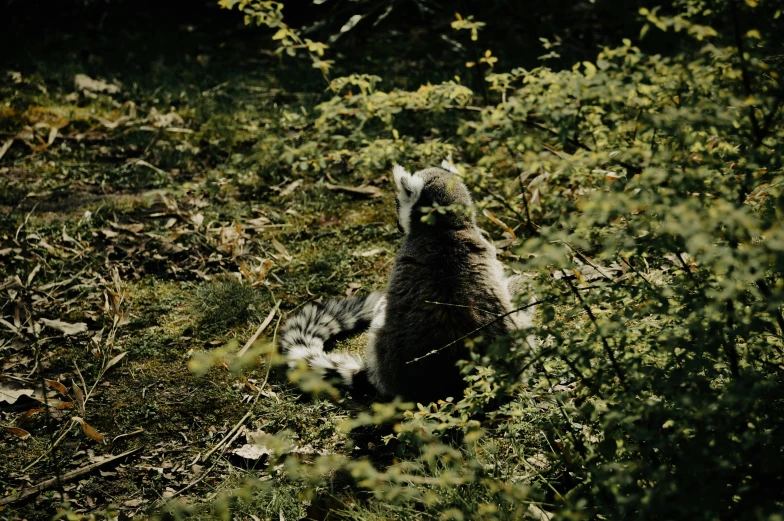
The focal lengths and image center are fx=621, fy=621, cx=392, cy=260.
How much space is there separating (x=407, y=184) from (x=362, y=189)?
6.25 feet

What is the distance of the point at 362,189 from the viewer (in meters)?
5.56

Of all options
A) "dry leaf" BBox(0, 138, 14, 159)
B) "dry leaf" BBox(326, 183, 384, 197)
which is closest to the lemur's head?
"dry leaf" BBox(326, 183, 384, 197)

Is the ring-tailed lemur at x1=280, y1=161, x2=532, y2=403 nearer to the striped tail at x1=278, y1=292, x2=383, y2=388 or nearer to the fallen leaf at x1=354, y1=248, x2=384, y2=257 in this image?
the striped tail at x1=278, y1=292, x2=383, y2=388

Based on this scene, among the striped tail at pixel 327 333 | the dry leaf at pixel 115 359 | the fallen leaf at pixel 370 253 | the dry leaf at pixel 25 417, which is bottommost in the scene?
the dry leaf at pixel 25 417

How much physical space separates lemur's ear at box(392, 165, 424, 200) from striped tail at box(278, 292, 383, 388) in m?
0.69

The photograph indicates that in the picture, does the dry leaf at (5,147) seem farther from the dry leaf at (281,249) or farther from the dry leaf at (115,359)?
the dry leaf at (115,359)

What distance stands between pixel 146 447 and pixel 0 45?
7.20m

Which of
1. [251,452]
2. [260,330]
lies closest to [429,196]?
[260,330]

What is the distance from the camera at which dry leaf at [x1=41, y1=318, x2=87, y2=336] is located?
392cm

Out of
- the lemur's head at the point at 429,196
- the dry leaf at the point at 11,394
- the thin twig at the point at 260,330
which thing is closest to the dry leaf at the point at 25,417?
the dry leaf at the point at 11,394

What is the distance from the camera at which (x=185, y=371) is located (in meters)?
3.69

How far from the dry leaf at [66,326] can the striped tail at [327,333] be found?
1.32m

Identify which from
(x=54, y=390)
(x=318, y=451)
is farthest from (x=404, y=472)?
(x=54, y=390)

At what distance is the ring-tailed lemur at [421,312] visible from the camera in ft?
10.0
